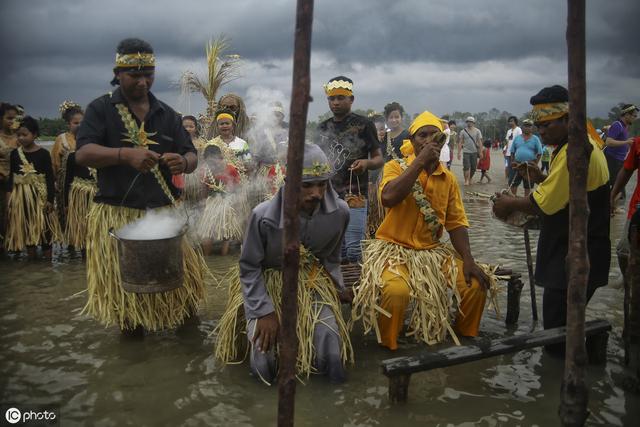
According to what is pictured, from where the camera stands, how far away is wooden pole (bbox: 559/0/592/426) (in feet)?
6.95

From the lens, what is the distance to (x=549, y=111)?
324 centimetres

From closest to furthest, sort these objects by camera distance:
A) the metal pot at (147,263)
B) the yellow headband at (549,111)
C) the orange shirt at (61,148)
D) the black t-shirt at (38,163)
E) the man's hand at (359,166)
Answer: the yellow headband at (549,111) < the metal pot at (147,263) < the man's hand at (359,166) < the black t-shirt at (38,163) < the orange shirt at (61,148)

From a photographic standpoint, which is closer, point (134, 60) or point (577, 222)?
point (577, 222)

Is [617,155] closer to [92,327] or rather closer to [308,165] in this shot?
[308,165]

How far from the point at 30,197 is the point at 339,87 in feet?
14.5

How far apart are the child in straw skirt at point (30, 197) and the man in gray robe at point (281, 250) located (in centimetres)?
446

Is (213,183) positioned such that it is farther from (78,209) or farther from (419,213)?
(419,213)

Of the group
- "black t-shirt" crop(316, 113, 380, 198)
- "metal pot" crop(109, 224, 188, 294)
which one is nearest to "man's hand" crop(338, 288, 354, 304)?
"metal pot" crop(109, 224, 188, 294)

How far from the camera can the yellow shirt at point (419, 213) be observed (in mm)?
3900

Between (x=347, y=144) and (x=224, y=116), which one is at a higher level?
(x=224, y=116)

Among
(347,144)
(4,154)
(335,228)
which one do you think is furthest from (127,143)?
(4,154)

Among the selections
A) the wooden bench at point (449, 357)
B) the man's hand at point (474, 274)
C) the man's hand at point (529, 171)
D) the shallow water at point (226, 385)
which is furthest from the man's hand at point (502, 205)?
the shallow water at point (226, 385)

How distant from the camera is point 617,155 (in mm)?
9281

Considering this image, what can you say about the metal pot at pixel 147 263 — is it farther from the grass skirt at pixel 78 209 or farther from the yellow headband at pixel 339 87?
the grass skirt at pixel 78 209
